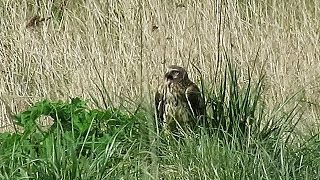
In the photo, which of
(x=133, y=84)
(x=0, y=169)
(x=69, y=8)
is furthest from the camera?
(x=69, y=8)

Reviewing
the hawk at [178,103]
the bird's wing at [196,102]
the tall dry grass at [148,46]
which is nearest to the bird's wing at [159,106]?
the hawk at [178,103]

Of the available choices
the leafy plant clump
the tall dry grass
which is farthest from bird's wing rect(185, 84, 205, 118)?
the tall dry grass

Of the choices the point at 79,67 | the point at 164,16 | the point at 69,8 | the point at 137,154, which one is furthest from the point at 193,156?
the point at 69,8

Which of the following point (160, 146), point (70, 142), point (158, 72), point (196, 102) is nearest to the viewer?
point (70, 142)

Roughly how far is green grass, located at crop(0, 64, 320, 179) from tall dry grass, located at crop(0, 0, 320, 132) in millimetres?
759

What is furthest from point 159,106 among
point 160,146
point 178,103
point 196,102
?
point 160,146

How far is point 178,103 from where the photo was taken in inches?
173

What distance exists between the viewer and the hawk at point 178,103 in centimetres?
436

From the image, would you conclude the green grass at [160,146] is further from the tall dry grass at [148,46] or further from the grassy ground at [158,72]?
the tall dry grass at [148,46]

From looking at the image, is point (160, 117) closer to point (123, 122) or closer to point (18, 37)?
point (123, 122)

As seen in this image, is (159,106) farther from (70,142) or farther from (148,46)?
(148,46)

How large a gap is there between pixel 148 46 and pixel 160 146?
2.04 meters

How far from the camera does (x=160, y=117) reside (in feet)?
14.4

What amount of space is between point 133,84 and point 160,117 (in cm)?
126
